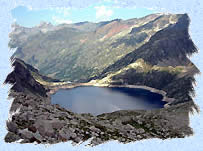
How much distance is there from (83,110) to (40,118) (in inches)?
6702

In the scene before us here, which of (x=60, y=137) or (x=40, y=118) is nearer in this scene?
(x=60, y=137)

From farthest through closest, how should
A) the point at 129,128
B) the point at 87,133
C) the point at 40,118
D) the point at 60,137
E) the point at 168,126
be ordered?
the point at 168,126
the point at 129,128
the point at 87,133
the point at 40,118
the point at 60,137

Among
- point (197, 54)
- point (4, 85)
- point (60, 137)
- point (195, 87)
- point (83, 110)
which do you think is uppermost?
point (83, 110)

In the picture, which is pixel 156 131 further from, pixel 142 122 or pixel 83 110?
pixel 83 110

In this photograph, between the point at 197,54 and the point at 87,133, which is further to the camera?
the point at 87,133

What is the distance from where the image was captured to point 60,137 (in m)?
24.9

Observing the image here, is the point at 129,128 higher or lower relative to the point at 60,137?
higher

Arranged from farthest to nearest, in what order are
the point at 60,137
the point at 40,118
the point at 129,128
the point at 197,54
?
the point at 129,128
the point at 40,118
the point at 60,137
the point at 197,54

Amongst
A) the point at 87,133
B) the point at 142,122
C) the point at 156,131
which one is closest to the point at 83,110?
the point at 142,122

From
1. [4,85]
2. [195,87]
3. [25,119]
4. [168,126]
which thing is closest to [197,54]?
[195,87]

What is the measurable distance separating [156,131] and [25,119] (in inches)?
1326

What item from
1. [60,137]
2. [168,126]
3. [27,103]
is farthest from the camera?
[168,126]

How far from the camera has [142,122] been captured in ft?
216

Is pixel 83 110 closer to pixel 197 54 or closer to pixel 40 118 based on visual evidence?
pixel 40 118
